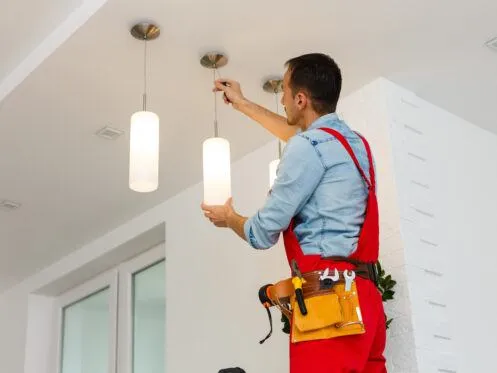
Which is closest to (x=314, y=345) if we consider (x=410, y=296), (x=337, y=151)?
(x=337, y=151)

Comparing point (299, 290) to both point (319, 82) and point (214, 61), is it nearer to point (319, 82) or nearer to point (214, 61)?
point (319, 82)

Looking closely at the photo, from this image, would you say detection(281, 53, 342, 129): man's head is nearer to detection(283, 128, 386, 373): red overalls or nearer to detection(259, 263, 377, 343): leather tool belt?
detection(283, 128, 386, 373): red overalls

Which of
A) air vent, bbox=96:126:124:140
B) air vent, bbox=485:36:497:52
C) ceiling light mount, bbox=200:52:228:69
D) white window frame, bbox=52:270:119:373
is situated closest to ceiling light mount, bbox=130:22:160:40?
ceiling light mount, bbox=200:52:228:69

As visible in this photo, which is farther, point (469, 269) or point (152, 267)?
point (152, 267)

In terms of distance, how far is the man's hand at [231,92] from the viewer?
228 cm

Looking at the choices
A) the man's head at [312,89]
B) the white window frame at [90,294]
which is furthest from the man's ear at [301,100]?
the white window frame at [90,294]

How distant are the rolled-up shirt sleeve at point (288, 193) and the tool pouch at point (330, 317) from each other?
0.16 m

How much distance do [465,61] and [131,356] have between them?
7.61 feet

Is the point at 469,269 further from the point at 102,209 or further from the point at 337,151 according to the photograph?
the point at 102,209

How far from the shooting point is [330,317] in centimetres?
156

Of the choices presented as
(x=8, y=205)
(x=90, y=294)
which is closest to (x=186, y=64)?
(x=8, y=205)

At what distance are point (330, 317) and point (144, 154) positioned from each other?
1.00 m

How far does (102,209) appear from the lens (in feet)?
12.4

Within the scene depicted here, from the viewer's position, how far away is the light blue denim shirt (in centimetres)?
163
